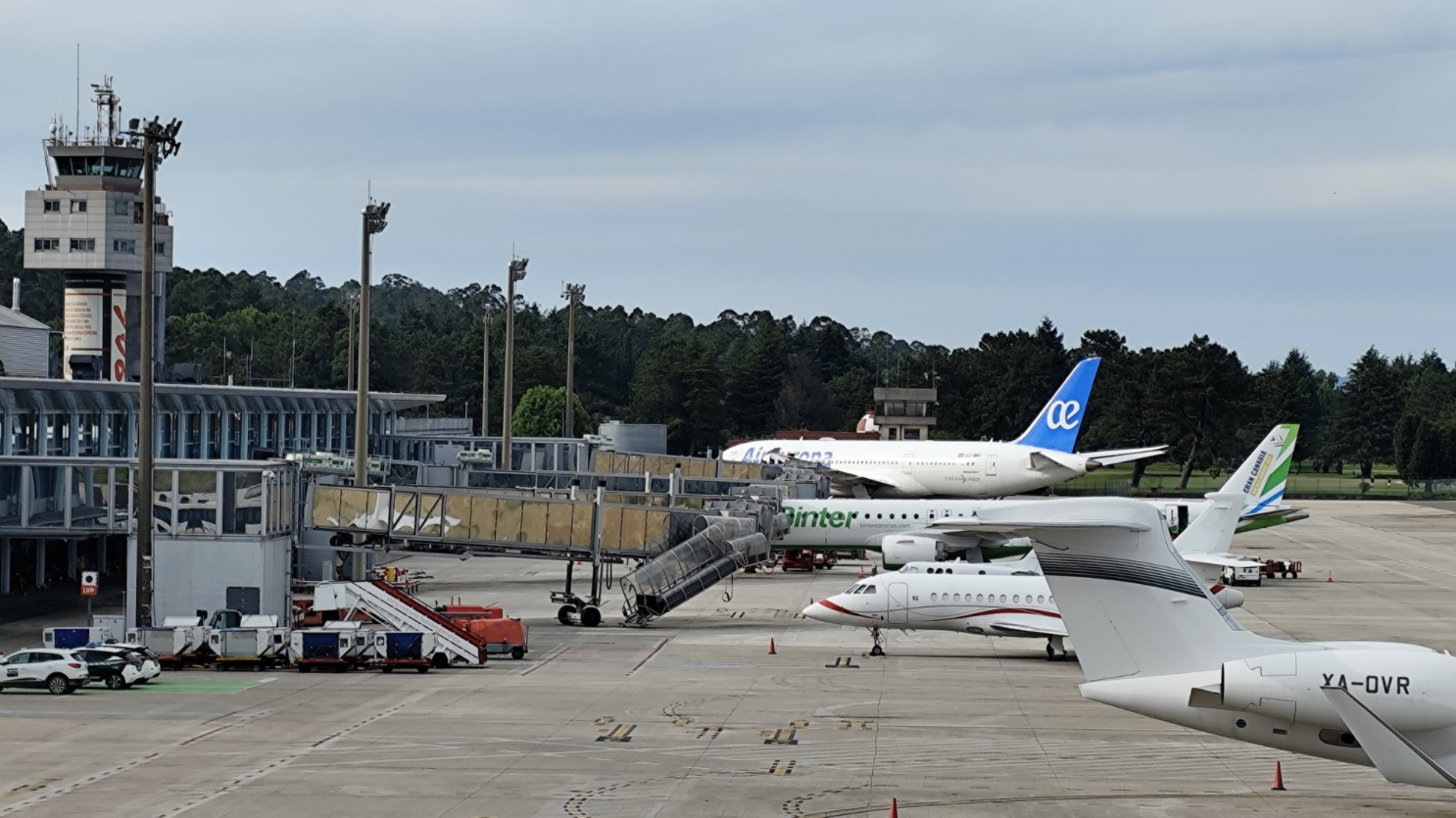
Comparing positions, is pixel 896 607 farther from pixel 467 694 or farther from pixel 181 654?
pixel 181 654

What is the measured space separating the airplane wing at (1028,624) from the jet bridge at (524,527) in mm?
12323

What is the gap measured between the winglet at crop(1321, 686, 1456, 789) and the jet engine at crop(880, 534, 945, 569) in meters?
48.2

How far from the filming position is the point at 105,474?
57.6m

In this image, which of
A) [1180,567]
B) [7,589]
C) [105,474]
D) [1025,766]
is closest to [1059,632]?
[1025,766]

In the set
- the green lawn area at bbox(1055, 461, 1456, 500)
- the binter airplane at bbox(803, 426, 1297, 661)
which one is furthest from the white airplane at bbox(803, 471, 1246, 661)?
the green lawn area at bbox(1055, 461, 1456, 500)

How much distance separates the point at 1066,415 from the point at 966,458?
7991 millimetres

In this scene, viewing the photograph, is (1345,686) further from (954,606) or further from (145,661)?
(145,661)

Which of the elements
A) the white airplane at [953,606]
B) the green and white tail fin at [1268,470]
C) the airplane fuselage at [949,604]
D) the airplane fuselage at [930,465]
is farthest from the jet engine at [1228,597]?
the airplane fuselage at [930,465]

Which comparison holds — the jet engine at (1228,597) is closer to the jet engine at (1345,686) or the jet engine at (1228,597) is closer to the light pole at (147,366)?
the jet engine at (1345,686)

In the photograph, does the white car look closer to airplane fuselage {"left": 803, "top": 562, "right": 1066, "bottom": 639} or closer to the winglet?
airplane fuselage {"left": 803, "top": 562, "right": 1066, "bottom": 639}

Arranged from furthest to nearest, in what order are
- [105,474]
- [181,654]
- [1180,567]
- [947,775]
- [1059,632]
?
1. [105,474]
2. [1059,632]
3. [181,654]
4. [947,775]
5. [1180,567]

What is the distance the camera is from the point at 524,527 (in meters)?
59.5

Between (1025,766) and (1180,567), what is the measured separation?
817 cm

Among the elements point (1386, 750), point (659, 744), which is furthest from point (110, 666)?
point (1386, 750)
